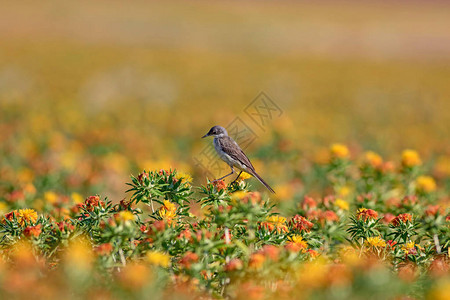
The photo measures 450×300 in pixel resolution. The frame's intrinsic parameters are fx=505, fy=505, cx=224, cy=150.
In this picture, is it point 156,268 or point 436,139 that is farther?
point 436,139

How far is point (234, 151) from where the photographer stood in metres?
5.71

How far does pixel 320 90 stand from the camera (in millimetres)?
24062

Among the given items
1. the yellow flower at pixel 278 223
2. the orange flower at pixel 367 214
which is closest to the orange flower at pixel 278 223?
the yellow flower at pixel 278 223

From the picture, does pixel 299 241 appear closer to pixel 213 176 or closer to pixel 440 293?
pixel 440 293

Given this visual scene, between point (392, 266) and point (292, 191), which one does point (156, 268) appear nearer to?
point (392, 266)

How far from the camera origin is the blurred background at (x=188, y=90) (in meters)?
8.58

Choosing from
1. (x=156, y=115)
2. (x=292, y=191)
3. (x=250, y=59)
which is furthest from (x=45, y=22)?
(x=292, y=191)

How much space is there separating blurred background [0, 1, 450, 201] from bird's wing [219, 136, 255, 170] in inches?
37.0

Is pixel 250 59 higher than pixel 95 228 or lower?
higher

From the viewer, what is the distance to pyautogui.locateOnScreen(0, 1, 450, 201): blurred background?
8.58 meters

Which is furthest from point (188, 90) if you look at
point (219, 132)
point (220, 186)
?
point (220, 186)

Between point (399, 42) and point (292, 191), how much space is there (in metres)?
52.4

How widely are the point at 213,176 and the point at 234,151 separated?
1.86 meters

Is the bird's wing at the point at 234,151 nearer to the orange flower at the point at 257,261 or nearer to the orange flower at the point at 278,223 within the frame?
the orange flower at the point at 278,223
